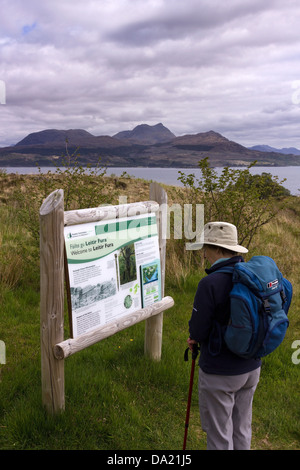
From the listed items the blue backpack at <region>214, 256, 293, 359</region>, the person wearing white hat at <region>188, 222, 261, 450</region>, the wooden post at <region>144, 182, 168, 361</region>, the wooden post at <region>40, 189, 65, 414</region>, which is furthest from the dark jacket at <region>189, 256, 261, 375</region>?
the wooden post at <region>144, 182, 168, 361</region>

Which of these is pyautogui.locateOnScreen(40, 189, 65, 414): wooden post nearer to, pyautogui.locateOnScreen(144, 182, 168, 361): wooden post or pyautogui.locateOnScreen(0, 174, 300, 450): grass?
pyautogui.locateOnScreen(0, 174, 300, 450): grass

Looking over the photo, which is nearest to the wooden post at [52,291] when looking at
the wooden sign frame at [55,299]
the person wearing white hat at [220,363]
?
the wooden sign frame at [55,299]

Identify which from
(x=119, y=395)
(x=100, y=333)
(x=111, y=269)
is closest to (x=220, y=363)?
(x=100, y=333)

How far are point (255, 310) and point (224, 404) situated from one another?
0.83m

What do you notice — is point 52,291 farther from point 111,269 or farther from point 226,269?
point 226,269

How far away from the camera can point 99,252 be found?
3.48 meters

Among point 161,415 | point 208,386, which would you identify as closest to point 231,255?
point 208,386

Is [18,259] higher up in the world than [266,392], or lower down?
higher up

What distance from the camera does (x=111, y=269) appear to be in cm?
363

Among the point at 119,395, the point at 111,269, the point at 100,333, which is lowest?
the point at 119,395

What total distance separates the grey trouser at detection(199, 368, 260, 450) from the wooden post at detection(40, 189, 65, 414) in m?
1.35

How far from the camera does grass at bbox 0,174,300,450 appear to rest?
3.31 metres

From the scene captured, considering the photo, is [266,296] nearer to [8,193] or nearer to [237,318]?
[237,318]

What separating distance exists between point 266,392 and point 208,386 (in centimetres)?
202
